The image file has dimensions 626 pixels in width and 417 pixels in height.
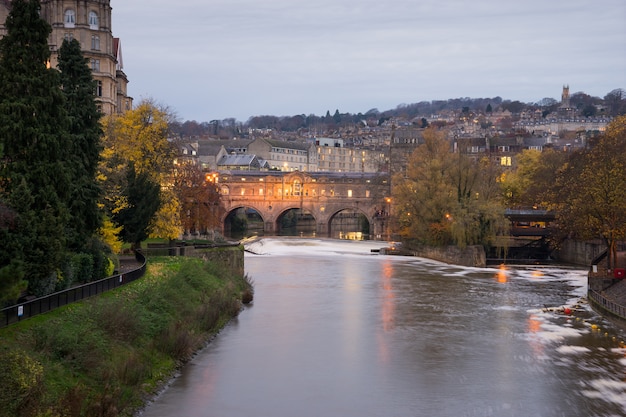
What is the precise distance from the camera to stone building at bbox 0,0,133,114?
61.9 metres

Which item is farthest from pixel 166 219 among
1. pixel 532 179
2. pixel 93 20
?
pixel 532 179

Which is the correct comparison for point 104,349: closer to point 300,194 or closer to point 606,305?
point 606,305

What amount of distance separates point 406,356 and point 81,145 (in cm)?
1897

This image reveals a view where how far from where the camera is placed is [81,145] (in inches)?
1517

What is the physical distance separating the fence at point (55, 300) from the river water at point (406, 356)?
498 centimetres

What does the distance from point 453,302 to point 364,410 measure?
960 inches

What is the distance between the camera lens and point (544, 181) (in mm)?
96500

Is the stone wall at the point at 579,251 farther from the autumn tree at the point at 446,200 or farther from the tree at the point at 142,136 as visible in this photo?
the tree at the point at 142,136

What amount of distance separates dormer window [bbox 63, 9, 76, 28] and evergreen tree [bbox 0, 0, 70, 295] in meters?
33.4

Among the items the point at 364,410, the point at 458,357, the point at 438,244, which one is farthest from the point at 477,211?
the point at 364,410

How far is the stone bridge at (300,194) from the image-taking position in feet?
415

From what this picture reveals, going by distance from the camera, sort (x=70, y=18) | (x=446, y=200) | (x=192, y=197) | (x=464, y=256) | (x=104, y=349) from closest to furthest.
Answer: (x=104, y=349), (x=70, y=18), (x=192, y=197), (x=464, y=256), (x=446, y=200)

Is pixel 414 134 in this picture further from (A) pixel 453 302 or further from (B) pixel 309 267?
(A) pixel 453 302

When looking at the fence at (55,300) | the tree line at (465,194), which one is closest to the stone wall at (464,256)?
the tree line at (465,194)
